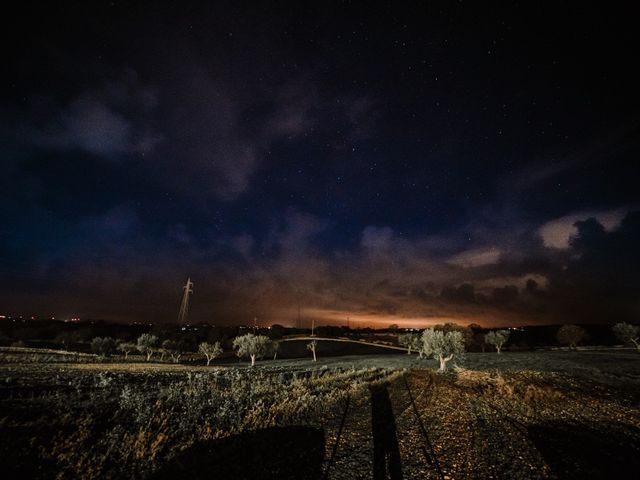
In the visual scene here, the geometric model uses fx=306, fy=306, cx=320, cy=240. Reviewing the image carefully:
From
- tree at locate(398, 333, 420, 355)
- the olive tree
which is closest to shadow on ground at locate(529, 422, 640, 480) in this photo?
tree at locate(398, 333, 420, 355)

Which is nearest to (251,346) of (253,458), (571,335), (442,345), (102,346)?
(442,345)

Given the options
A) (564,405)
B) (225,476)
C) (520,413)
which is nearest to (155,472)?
(225,476)

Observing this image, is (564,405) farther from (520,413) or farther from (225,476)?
(225,476)

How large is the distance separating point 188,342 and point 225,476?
117664mm

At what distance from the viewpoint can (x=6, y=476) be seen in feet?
27.9

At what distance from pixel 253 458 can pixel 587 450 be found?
1351 cm

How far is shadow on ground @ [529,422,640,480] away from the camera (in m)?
10.7

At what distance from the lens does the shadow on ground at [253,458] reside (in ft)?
32.1

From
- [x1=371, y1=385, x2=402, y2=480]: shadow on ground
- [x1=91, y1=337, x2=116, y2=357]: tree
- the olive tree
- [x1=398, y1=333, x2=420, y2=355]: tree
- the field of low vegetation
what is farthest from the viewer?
the olive tree

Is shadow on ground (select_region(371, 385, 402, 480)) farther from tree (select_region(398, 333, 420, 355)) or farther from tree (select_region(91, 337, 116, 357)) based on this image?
tree (select_region(91, 337, 116, 357))

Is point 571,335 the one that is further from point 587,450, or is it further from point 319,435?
point 319,435

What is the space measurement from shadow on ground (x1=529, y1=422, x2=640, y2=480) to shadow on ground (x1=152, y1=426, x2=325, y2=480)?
885cm

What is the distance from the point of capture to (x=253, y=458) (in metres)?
11.0

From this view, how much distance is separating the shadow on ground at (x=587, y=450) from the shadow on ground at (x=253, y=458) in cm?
885
